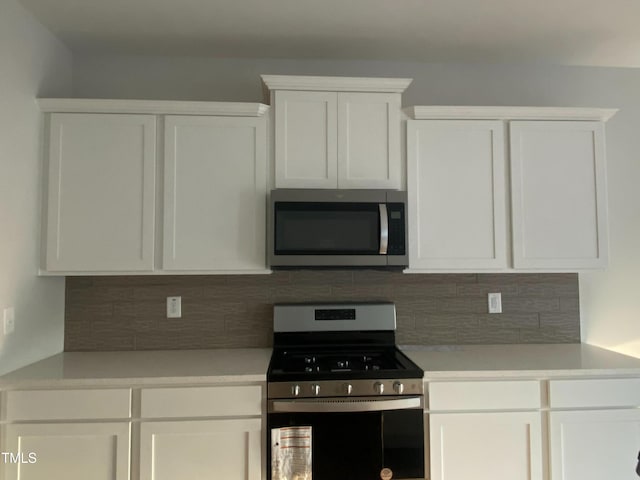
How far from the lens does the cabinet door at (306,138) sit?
204cm

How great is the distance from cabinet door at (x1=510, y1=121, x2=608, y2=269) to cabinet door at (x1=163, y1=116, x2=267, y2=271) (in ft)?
4.38

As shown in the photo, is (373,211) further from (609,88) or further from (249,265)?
(609,88)

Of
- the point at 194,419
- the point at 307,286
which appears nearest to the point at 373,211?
the point at 307,286

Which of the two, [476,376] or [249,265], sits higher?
[249,265]

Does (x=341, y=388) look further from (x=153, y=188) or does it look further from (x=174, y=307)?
(x=153, y=188)

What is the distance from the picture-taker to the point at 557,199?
6.95 feet

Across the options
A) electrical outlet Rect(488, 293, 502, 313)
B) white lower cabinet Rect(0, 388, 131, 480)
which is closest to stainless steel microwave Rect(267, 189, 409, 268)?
electrical outlet Rect(488, 293, 502, 313)

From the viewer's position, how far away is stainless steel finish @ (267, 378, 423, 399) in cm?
174

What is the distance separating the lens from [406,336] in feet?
7.71

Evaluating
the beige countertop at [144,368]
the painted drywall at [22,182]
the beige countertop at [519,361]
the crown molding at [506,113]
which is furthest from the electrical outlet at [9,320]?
the crown molding at [506,113]

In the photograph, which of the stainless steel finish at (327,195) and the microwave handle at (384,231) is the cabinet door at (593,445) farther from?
the stainless steel finish at (327,195)

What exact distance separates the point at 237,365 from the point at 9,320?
102 centimetres

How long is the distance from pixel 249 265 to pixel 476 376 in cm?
119

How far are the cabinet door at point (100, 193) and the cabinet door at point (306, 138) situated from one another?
0.65 metres
